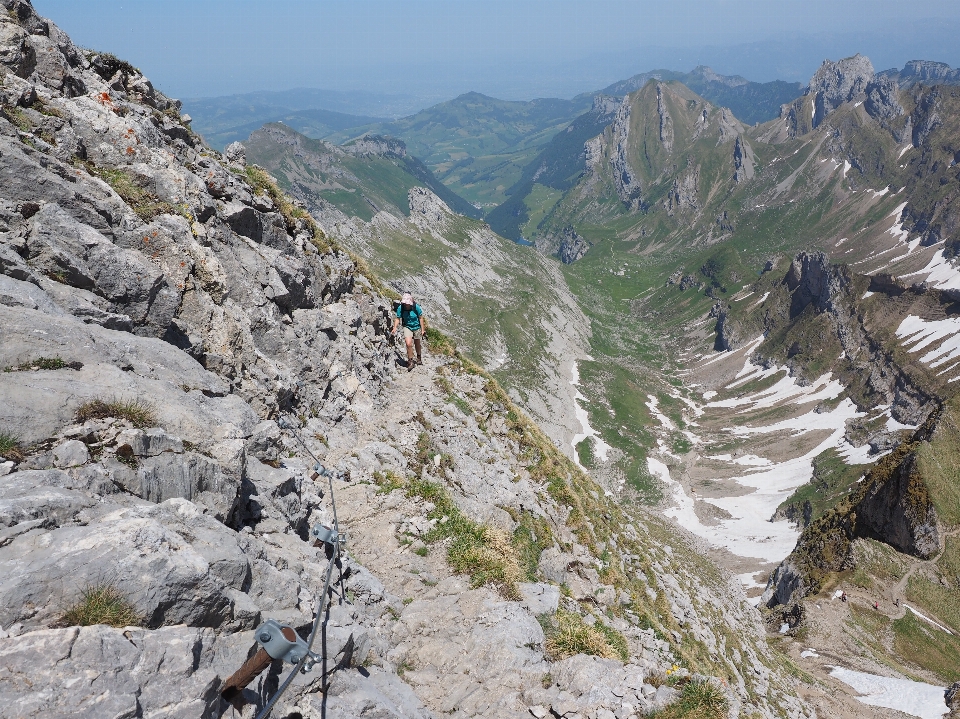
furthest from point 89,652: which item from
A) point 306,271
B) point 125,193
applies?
point 306,271

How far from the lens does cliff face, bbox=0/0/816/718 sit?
7824mm

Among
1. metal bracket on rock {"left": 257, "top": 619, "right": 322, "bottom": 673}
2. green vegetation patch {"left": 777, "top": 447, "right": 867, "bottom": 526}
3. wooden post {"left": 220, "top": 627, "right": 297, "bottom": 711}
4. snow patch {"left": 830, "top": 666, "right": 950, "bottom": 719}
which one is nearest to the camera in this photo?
metal bracket on rock {"left": 257, "top": 619, "right": 322, "bottom": 673}

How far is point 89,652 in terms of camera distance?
22.4 feet

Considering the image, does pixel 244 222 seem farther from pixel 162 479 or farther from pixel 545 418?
pixel 545 418

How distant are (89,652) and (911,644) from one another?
234 ft

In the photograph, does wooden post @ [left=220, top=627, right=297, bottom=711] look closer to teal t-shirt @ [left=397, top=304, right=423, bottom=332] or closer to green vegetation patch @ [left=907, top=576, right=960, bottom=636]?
teal t-shirt @ [left=397, top=304, right=423, bottom=332]

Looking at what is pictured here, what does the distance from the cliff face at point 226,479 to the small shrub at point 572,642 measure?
0.08 meters

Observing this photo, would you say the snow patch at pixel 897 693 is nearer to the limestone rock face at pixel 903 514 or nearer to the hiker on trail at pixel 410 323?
the limestone rock face at pixel 903 514

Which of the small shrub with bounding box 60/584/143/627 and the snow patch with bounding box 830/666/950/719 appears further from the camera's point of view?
the snow patch with bounding box 830/666/950/719

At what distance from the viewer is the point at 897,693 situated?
43.8m

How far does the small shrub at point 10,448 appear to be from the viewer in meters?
8.96

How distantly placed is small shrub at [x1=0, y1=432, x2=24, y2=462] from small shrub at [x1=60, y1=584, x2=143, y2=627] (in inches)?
132

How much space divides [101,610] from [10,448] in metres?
3.83

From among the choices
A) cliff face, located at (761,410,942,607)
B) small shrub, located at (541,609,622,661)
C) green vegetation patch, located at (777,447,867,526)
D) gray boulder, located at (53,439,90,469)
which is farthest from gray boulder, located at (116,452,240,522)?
green vegetation patch, located at (777,447,867,526)
